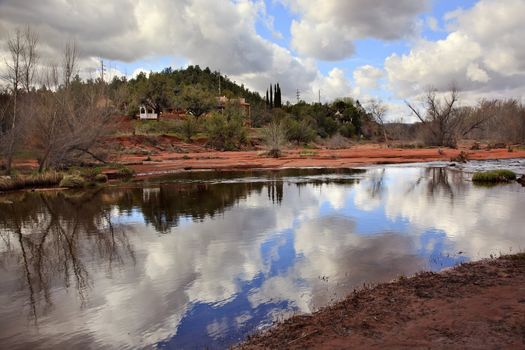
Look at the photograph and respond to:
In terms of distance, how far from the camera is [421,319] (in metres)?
5.50

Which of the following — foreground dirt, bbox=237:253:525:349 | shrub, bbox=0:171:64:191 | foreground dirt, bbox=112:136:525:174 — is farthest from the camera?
foreground dirt, bbox=112:136:525:174

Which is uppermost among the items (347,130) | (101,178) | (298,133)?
(347,130)

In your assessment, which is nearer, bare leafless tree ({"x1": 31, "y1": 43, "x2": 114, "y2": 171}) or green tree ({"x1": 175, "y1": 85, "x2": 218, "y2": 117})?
bare leafless tree ({"x1": 31, "y1": 43, "x2": 114, "y2": 171})

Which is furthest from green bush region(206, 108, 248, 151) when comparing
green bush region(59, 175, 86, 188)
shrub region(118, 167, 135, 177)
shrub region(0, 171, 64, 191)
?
green bush region(59, 175, 86, 188)

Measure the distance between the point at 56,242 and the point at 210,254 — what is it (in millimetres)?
4571

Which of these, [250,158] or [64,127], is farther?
[250,158]

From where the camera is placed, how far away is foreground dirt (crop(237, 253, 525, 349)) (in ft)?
16.1

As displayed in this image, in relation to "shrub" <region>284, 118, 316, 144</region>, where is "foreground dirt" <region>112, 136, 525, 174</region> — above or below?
below

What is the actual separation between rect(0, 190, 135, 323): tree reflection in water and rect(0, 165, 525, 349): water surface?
0.14 feet

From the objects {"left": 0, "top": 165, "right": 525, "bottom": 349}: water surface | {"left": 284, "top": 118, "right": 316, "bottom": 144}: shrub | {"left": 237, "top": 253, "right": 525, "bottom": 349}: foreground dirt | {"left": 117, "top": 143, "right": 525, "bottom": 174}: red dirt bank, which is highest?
{"left": 284, "top": 118, "right": 316, "bottom": 144}: shrub

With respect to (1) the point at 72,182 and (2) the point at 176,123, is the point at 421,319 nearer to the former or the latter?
(1) the point at 72,182

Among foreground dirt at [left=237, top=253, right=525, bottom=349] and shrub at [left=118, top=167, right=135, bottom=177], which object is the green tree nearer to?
shrub at [left=118, top=167, right=135, bottom=177]

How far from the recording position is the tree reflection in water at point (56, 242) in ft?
27.7

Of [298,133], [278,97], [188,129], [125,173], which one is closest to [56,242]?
[125,173]
